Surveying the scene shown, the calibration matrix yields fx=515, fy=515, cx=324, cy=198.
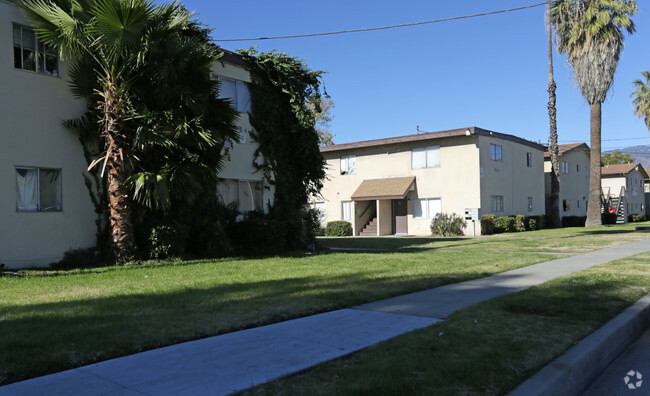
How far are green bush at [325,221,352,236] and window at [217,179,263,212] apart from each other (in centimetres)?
1507

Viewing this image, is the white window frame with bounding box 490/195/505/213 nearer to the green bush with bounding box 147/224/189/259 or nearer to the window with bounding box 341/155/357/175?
the window with bounding box 341/155/357/175

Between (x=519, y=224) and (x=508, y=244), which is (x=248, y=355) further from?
(x=519, y=224)

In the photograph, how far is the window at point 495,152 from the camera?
30295 millimetres

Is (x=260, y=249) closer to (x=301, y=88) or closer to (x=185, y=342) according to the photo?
(x=301, y=88)

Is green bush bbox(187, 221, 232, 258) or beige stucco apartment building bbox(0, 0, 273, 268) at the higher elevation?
beige stucco apartment building bbox(0, 0, 273, 268)

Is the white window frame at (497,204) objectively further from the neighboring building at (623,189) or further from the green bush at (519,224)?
the neighboring building at (623,189)

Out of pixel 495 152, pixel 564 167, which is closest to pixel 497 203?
pixel 495 152

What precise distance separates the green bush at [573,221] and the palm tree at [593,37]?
8858mm

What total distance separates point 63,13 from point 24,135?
298cm

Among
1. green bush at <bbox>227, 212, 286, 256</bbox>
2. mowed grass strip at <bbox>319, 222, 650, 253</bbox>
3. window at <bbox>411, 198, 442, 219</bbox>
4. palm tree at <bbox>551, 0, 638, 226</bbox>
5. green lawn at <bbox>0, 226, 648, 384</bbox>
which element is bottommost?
mowed grass strip at <bbox>319, 222, 650, 253</bbox>

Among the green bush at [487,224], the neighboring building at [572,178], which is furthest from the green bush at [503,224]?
the neighboring building at [572,178]

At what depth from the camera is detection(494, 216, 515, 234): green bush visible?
29562 mm

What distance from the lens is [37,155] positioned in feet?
40.4

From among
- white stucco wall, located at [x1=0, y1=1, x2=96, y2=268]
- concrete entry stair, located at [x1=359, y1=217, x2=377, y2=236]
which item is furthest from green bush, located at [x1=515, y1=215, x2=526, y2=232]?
white stucco wall, located at [x1=0, y1=1, x2=96, y2=268]
